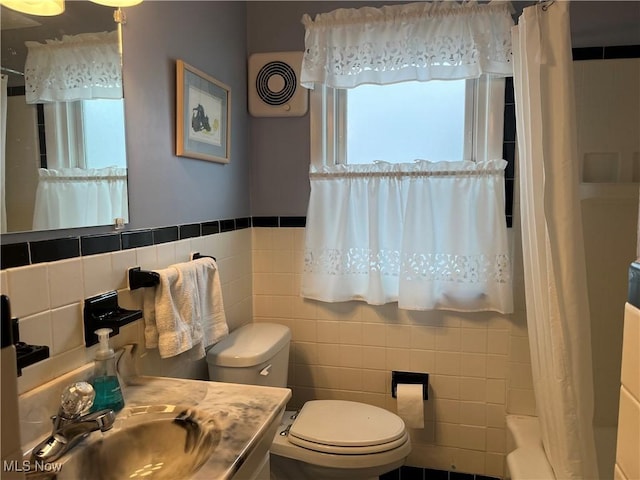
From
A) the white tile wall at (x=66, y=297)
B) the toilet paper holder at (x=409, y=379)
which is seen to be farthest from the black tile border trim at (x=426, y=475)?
the white tile wall at (x=66, y=297)

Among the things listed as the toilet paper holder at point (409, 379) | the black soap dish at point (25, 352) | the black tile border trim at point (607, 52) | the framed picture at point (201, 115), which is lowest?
the toilet paper holder at point (409, 379)

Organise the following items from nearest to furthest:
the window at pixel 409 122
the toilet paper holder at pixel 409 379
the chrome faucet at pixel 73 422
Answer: the chrome faucet at pixel 73 422, the window at pixel 409 122, the toilet paper holder at pixel 409 379

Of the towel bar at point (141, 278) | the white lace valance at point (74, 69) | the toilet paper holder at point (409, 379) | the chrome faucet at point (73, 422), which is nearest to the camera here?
the chrome faucet at point (73, 422)

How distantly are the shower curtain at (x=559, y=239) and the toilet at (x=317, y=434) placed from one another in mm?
586

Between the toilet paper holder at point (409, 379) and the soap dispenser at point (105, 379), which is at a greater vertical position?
the soap dispenser at point (105, 379)

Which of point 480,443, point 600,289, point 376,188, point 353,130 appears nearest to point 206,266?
point 376,188

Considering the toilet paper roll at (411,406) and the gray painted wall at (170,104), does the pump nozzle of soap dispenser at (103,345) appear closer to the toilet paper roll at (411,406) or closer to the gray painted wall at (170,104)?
the gray painted wall at (170,104)

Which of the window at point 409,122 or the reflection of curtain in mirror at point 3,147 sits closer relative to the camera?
the reflection of curtain in mirror at point 3,147

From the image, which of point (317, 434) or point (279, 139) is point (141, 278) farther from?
point (279, 139)

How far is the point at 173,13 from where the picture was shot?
157 centimetres

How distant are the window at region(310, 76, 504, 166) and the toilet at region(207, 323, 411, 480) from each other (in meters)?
0.94

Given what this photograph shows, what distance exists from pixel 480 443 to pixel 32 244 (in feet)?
6.57

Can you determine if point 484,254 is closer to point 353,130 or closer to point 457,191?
point 457,191

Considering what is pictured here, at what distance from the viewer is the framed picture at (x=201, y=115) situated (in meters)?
1.59
